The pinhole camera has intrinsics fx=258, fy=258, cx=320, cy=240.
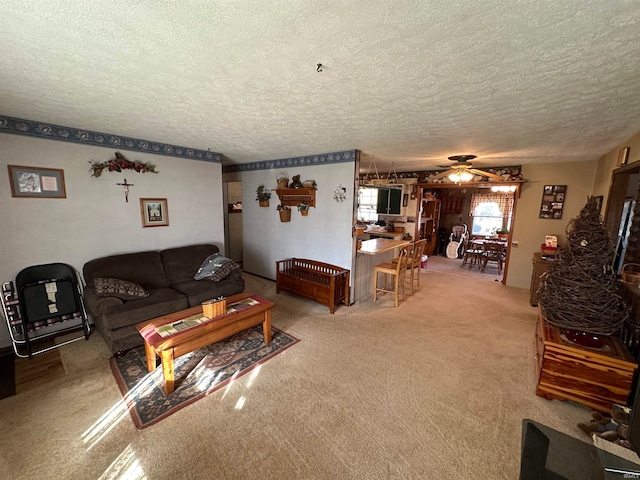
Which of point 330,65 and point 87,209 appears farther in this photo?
point 87,209

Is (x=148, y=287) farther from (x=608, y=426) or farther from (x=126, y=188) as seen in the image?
(x=608, y=426)

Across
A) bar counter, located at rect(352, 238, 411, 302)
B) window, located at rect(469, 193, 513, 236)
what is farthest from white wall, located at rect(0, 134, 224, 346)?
window, located at rect(469, 193, 513, 236)

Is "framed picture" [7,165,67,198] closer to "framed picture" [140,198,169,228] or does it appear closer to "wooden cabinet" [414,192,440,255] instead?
"framed picture" [140,198,169,228]

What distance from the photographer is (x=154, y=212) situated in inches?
145

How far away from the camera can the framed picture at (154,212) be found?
11.8 ft

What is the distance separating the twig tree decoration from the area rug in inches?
99.8

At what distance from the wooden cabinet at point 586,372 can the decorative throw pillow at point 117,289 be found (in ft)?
12.9

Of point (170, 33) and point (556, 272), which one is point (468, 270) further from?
point (170, 33)

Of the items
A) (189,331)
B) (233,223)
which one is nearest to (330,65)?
(189,331)

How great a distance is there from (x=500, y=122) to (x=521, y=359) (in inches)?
93.9

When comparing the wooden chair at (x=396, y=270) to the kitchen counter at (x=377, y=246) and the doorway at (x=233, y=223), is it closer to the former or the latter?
the kitchen counter at (x=377, y=246)

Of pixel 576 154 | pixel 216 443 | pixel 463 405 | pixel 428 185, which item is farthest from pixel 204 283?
pixel 576 154

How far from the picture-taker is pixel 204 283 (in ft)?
11.4

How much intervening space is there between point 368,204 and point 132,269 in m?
5.28
